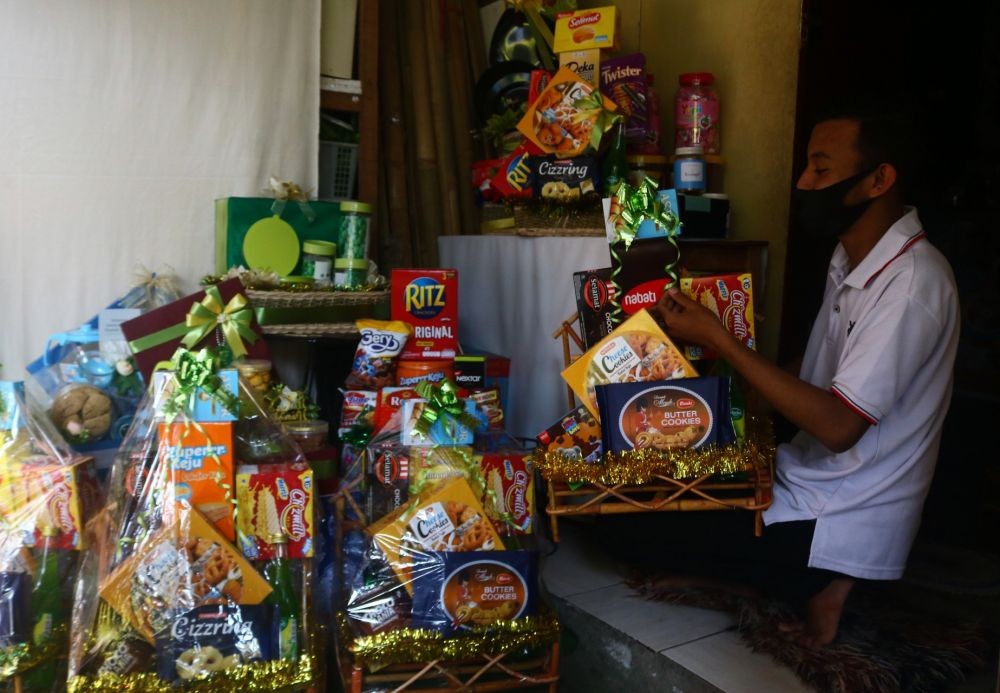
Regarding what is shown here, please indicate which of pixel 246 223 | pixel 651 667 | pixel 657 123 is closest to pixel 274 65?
pixel 246 223

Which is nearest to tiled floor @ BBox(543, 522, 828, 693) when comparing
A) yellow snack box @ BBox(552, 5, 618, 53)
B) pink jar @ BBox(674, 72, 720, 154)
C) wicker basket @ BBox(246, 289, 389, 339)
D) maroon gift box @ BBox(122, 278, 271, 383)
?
wicker basket @ BBox(246, 289, 389, 339)

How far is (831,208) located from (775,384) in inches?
18.9

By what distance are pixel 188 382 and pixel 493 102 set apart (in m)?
2.02

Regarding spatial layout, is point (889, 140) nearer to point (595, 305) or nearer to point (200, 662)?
point (595, 305)

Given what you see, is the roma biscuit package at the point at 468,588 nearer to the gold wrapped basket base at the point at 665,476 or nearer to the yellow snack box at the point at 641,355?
the gold wrapped basket base at the point at 665,476

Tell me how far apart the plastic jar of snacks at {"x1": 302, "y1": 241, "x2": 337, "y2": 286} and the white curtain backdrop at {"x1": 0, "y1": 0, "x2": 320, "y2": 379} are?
0.44 metres

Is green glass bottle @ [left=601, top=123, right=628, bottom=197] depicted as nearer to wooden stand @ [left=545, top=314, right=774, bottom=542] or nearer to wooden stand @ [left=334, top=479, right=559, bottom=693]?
wooden stand @ [left=545, top=314, right=774, bottom=542]

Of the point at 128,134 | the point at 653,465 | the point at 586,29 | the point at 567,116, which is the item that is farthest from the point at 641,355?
the point at 128,134

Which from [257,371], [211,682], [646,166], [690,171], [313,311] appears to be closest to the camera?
[211,682]

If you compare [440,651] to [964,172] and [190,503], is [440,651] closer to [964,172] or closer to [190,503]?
[190,503]

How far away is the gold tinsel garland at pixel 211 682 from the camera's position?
65.9 inches

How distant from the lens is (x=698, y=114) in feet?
9.86

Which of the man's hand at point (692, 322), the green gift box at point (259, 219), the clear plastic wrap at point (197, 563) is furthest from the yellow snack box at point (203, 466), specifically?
the green gift box at point (259, 219)

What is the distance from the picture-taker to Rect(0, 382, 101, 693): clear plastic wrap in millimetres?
1806
